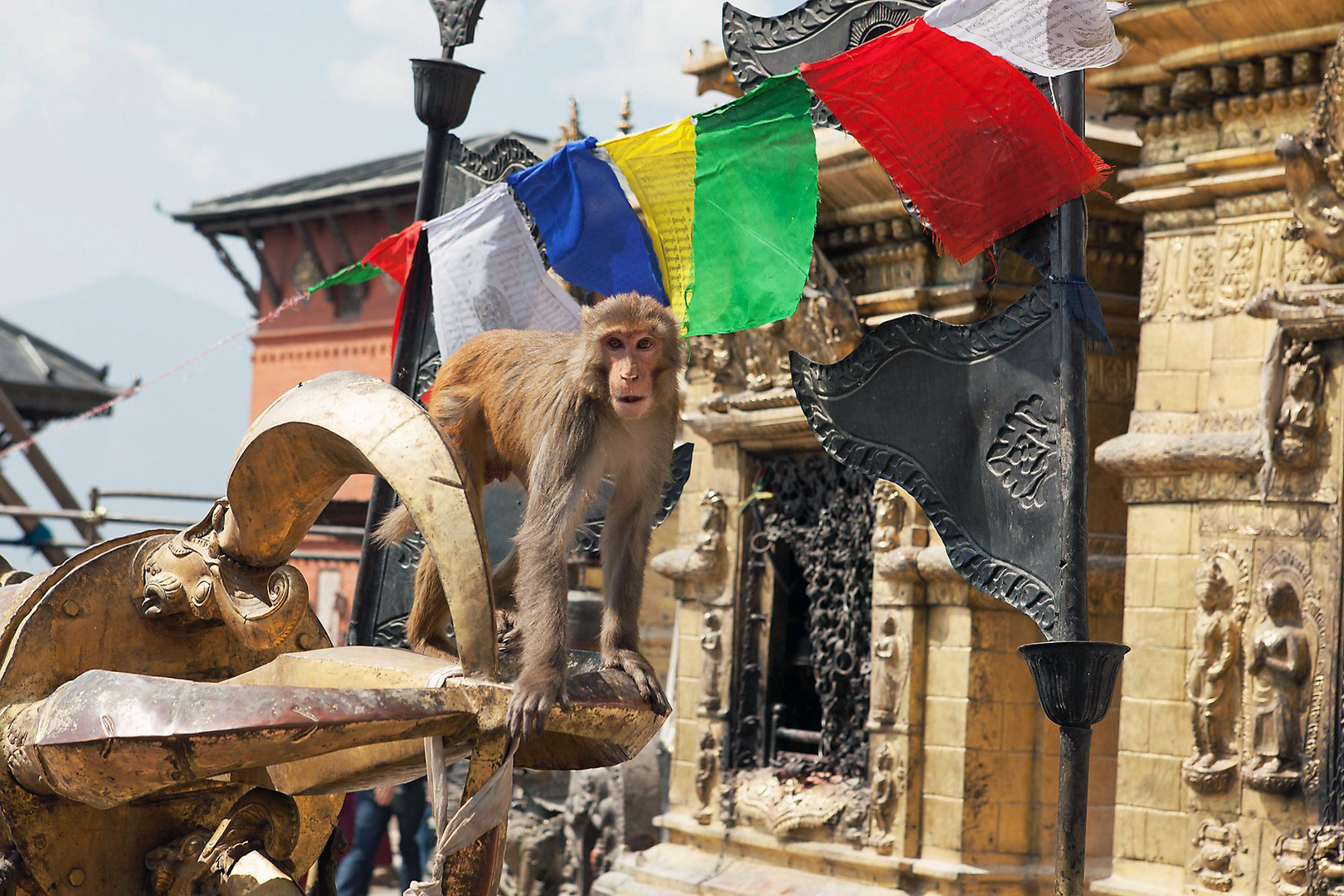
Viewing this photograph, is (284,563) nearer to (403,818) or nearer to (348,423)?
(348,423)

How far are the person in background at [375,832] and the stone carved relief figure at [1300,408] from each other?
5173 mm

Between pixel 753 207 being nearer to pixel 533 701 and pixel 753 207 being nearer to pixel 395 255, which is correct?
pixel 533 701

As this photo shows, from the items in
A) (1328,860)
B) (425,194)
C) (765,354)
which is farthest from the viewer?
(765,354)

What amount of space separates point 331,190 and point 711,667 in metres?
14.1

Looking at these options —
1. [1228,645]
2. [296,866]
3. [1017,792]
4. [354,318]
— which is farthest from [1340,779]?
[354,318]

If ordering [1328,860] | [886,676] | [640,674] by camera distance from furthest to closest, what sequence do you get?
1. [886,676]
2. [1328,860]
3. [640,674]

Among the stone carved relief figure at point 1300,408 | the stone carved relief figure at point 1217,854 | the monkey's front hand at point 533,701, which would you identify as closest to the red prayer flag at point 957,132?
the monkey's front hand at point 533,701

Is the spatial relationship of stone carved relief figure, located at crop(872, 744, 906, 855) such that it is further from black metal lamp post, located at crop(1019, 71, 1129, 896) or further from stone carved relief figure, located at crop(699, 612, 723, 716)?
black metal lamp post, located at crop(1019, 71, 1129, 896)

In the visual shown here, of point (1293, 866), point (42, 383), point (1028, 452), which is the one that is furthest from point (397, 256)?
point (42, 383)

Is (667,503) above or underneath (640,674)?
above

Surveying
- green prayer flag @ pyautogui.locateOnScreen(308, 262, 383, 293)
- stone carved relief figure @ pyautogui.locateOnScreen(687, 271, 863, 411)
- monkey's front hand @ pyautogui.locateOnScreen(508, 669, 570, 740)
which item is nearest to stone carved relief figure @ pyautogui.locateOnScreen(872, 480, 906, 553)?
stone carved relief figure @ pyautogui.locateOnScreen(687, 271, 863, 411)

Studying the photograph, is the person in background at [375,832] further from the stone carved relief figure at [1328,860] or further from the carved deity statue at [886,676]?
the stone carved relief figure at [1328,860]

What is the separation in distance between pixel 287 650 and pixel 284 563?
230mm

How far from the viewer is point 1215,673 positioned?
6668 mm
